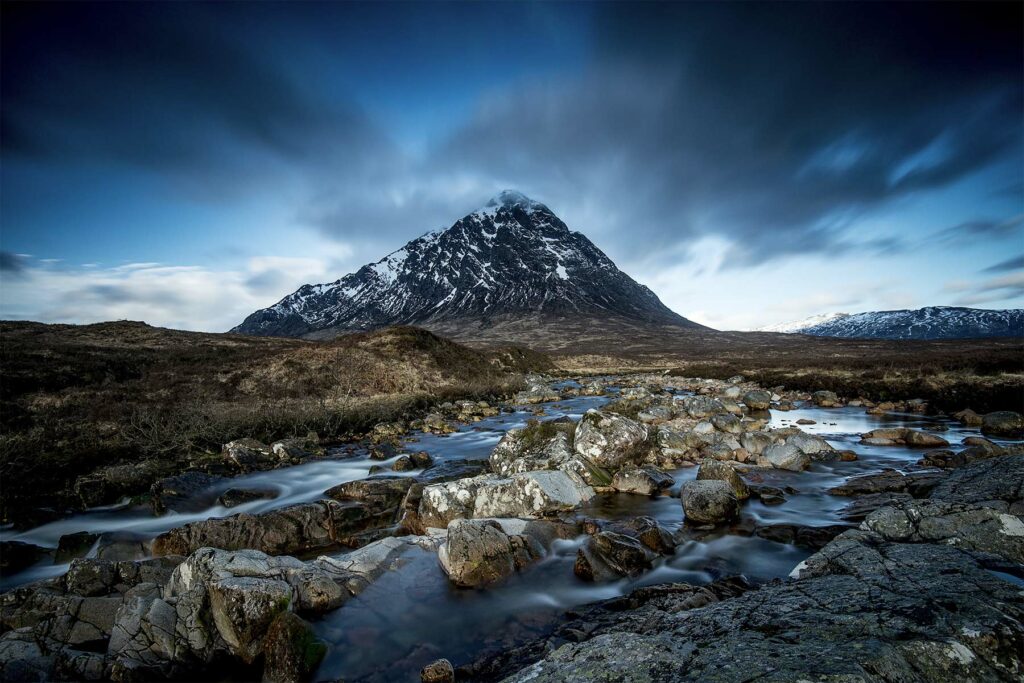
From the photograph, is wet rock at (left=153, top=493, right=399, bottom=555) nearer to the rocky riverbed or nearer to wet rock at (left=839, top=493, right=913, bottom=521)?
the rocky riverbed

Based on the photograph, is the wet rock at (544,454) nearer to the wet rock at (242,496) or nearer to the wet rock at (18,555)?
the wet rock at (242,496)

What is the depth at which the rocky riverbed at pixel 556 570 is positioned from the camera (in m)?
3.92

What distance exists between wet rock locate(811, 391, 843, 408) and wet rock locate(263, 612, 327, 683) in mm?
30384

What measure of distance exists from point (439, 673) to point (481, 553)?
8.91ft

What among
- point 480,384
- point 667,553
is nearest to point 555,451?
point 667,553

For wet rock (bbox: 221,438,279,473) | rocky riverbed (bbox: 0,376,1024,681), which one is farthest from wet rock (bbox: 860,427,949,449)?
wet rock (bbox: 221,438,279,473)

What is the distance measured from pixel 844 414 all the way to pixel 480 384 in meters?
24.4

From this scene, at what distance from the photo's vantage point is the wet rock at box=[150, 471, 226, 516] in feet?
39.0

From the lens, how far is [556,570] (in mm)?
8719

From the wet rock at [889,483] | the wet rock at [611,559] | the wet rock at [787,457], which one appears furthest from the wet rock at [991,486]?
the wet rock at [787,457]

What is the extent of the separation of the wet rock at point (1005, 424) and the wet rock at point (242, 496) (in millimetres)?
26682

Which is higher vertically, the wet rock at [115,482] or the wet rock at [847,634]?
the wet rock at [847,634]

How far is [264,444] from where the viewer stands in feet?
59.9

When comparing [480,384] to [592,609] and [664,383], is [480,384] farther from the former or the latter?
[592,609]
